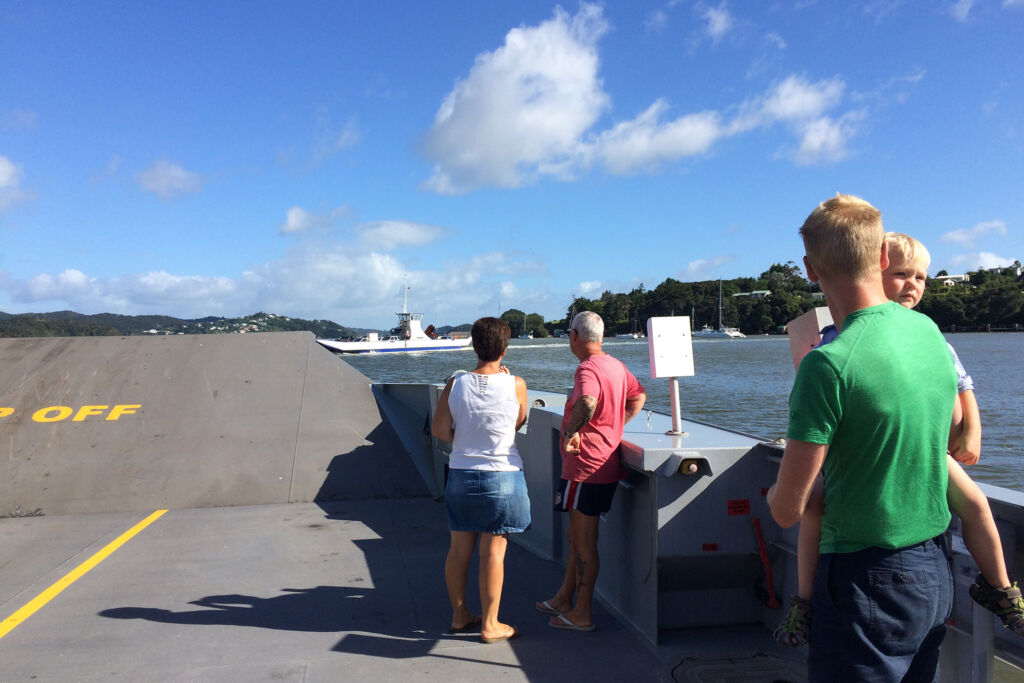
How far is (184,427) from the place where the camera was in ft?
26.5

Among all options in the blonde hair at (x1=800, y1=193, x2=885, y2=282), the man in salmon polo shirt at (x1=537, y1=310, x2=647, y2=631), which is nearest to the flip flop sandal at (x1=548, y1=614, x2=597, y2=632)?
the man in salmon polo shirt at (x1=537, y1=310, x2=647, y2=631)

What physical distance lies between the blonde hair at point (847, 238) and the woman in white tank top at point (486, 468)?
217 centimetres

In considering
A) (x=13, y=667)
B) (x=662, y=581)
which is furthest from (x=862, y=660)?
(x=13, y=667)

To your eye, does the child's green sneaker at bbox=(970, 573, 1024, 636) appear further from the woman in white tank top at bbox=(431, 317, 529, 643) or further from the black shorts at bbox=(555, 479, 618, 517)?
the woman in white tank top at bbox=(431, 317, 529, 643)

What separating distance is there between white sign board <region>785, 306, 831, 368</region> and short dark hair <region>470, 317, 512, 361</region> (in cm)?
160

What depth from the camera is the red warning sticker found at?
3.75 meters

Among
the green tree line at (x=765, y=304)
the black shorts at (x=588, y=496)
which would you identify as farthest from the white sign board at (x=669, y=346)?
the green tree line at (x=765, y=304)

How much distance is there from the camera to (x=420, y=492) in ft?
24.3

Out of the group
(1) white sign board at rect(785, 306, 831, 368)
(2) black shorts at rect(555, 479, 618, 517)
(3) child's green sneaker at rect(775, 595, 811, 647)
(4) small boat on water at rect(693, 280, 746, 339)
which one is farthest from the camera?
(4) small boat on water at rect(693, 280, 746, 339)

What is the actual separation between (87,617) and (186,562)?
1.10 m

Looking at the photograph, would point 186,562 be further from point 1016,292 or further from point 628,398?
point 1016,292

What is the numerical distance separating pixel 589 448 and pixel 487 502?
0.61 metres

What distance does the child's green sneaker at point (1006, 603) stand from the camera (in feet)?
6.29

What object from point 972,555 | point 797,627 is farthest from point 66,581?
point 972,555
